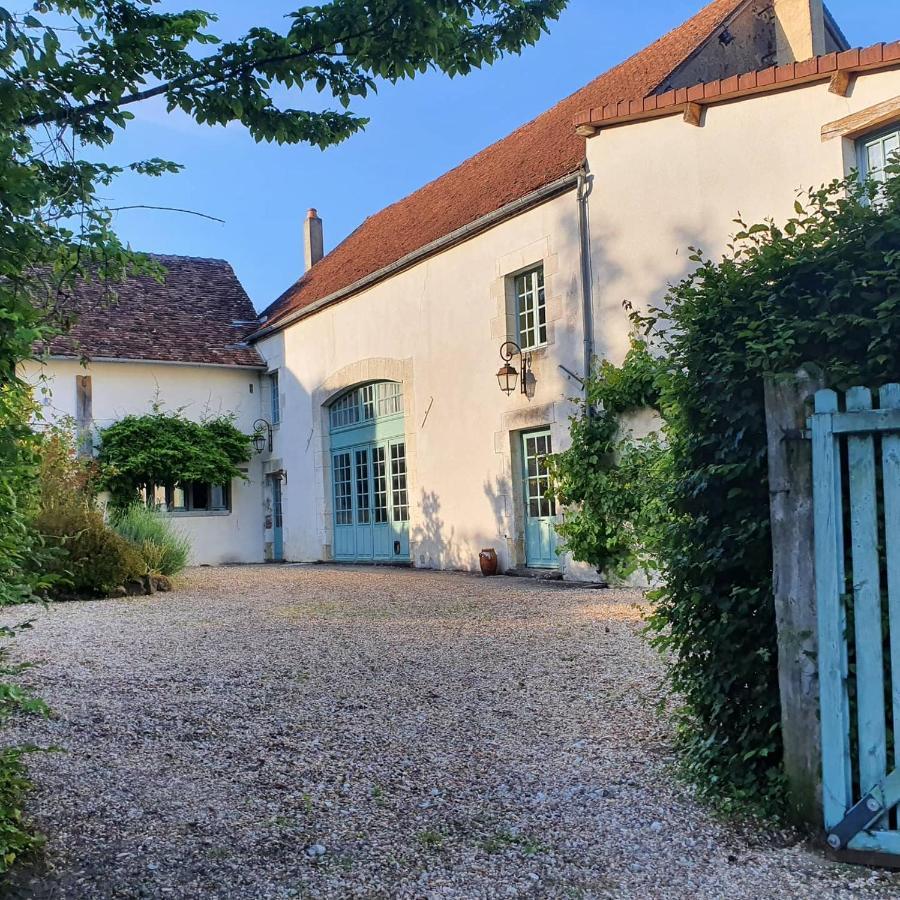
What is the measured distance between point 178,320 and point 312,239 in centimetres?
368

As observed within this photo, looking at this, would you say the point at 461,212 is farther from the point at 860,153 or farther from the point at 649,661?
the point at 649,661

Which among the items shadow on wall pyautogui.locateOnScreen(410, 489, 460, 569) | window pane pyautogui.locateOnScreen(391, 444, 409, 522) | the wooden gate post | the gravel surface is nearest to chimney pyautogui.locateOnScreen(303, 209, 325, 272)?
window pane pyautogui.locateOnScreen(391, 444, 409, 522)

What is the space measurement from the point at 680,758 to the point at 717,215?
6.95 meters

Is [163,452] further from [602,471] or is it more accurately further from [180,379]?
[602,471]

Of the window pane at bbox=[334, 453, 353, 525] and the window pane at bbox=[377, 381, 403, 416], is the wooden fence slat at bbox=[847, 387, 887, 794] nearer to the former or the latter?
the window pane at bbox=[377, 381, 403, 416]

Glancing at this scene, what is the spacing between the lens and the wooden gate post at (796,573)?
2660mm

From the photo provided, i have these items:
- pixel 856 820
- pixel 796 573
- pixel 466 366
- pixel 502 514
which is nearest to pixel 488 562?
pixel 502 514

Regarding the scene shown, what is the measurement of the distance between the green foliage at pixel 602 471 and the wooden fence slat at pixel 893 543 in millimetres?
6508

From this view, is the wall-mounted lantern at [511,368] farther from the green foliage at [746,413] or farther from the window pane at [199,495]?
the window pane at [199,495]

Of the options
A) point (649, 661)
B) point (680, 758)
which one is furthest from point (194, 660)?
point (680, 758)

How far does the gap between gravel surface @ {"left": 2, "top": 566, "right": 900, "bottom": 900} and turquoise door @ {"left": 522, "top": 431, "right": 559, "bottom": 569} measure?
4354mm

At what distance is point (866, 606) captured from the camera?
254cm

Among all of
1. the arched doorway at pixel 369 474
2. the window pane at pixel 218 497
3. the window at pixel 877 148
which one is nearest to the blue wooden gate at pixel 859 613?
the window at pixel 877 148

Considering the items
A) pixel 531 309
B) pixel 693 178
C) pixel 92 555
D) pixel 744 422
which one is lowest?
pixel 92 555
